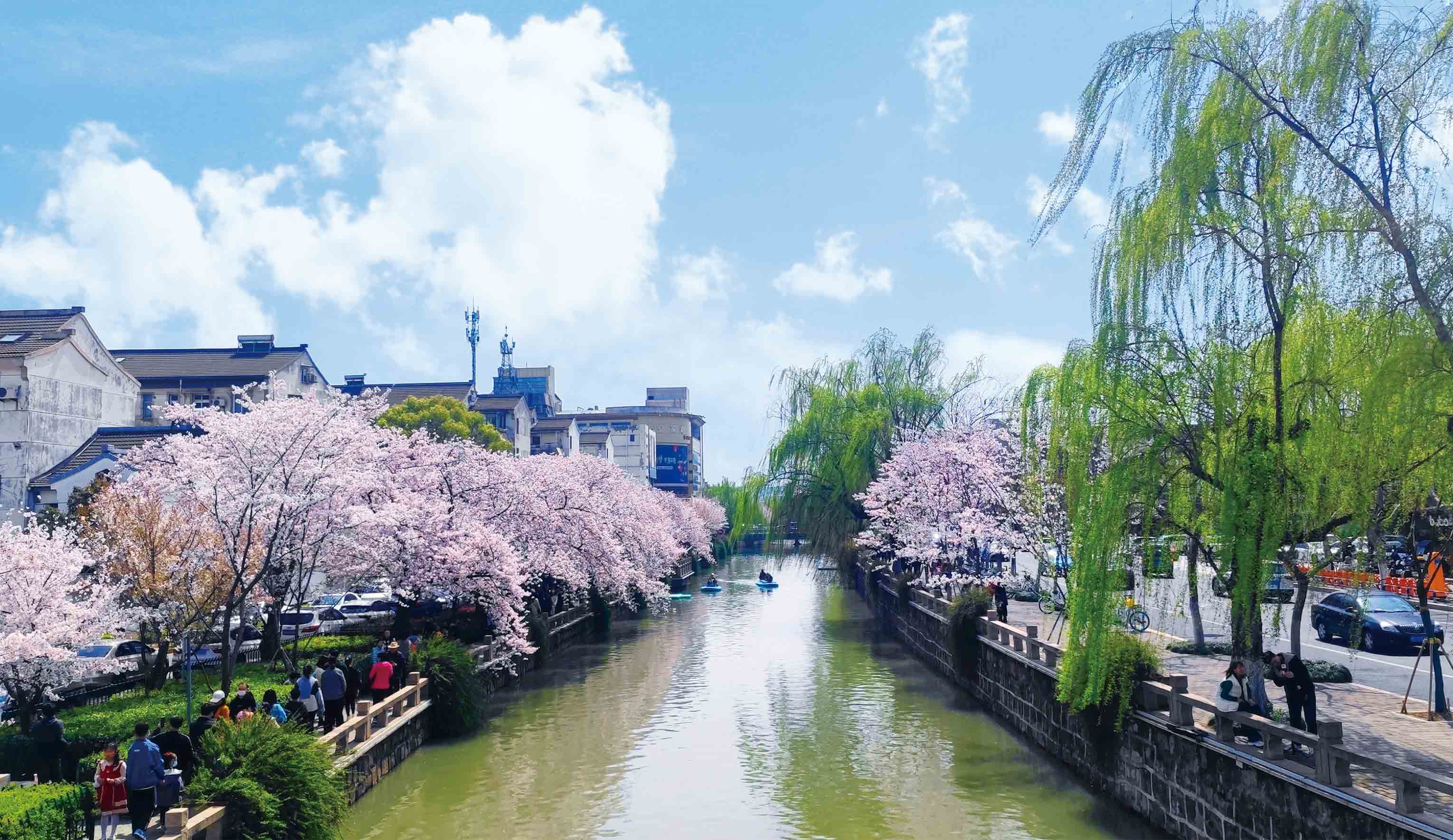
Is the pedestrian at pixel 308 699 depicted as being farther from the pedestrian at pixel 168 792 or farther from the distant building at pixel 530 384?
the distant building at pixel 530 384

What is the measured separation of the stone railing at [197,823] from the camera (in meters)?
13.4

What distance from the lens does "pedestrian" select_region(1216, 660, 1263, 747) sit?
15.6 metres

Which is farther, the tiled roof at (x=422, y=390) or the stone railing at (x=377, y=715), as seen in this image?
the tiled roof at (x=422, y=390)

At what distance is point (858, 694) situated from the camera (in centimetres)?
3269

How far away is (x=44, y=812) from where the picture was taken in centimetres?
1254

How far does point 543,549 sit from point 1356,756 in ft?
93.9

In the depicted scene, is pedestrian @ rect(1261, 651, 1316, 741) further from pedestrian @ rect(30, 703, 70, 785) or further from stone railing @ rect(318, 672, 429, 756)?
pedestrian @ rect(30, 703, 70, 785)

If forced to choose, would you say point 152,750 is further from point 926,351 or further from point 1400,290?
point 926,351

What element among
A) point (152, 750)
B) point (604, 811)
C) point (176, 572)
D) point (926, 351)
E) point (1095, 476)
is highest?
point (926, 351)

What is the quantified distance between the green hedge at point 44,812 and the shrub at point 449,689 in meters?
12.8

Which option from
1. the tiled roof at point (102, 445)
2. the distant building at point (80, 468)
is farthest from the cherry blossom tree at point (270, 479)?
the tiled roof at point (102, 445)

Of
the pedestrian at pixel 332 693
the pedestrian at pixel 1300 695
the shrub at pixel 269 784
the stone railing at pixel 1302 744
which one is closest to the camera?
the stone railing at pixel 1302 744

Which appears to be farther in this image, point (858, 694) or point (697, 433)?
point (697, 433)

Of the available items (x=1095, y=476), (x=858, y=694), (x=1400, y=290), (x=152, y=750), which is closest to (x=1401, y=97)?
(x=1400, y=290)
